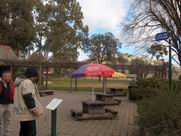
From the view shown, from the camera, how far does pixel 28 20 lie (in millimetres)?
52281

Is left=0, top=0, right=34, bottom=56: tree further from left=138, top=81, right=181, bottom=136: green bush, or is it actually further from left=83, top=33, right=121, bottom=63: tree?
left=83, top=33, right=121, bottom=63: tree

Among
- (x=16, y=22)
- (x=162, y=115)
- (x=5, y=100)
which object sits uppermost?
(x=16, y=22)

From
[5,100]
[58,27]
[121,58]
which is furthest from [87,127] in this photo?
[121,58]

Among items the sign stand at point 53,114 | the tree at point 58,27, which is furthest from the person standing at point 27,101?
the tree at point 58,27

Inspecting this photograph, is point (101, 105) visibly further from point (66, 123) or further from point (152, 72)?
point (152, 72)

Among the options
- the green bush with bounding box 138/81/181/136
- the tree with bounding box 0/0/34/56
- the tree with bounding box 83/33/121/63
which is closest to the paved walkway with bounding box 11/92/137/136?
the green bush with bounding box 138/81/181/136

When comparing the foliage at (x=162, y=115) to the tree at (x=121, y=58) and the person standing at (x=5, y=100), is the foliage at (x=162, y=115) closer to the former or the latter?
the person standing at (x=5, y=100)

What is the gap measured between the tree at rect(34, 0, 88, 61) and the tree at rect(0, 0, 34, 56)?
857 cm

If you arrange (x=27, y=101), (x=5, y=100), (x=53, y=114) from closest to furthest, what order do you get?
(x=27, y=101)
(x=53, y=114)
(x=5, y=100)

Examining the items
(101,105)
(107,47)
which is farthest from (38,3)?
(107,47)

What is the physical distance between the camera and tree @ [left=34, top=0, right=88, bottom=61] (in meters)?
62.5

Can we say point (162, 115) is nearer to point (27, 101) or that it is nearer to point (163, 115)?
point (163, 115)

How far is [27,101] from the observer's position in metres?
8.56

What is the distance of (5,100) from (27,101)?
192cm
